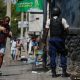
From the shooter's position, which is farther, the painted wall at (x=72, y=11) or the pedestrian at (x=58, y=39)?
the pedestrian at (x=58, y=39)

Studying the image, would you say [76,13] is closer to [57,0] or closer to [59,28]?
[59,28]

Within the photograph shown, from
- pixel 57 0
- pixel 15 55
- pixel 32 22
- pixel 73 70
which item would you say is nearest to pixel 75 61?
pixel 73 70

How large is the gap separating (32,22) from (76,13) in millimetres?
25593

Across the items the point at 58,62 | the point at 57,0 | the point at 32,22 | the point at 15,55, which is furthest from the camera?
the point at 32,22

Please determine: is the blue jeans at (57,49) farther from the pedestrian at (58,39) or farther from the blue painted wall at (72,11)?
the blue painted wall at (72,11)

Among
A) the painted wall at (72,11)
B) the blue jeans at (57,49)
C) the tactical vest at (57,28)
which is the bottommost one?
the blue jeans at (57,49)

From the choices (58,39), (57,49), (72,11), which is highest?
(72,11)

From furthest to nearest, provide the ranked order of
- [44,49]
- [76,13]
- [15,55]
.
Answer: [15,55], [44,49], [76,13]

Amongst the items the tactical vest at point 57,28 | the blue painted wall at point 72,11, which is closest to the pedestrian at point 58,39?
the tactical vest at point 57,28

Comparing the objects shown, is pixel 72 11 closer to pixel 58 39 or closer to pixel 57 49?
pixel 58 39

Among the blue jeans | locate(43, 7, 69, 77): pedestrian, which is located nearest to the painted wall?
locate(43, 7, 69, 77): pedestrian

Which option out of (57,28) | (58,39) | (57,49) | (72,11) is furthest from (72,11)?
(57,49)

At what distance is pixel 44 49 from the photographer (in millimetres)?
14312

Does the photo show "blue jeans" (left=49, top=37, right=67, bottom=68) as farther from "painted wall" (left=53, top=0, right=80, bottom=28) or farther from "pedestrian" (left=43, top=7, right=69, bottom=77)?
"painted wall" (left=53, top=0, right=80, bottom=28)
